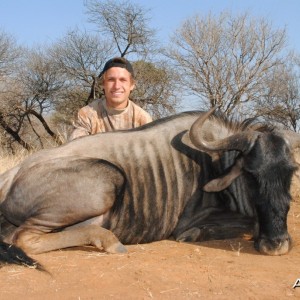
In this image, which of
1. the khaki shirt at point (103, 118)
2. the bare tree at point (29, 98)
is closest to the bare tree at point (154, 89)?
the bare tree at point (29, 98)

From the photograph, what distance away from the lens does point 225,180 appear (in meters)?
3.91

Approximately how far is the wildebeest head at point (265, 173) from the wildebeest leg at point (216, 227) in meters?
0.35

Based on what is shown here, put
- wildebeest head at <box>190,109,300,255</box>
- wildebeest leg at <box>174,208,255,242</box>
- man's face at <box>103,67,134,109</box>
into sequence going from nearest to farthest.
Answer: wildebeest head at <box>190,109,300,255</box>
wildebeest leg at <box>174,208,255,242</box>
man's face at <box>103,67,134,109</box>

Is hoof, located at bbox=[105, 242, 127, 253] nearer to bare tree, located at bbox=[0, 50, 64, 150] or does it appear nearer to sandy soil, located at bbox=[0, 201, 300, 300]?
sandy soil, located at bbox=[0, 201, 300, 300]

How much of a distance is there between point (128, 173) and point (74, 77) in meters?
18.5

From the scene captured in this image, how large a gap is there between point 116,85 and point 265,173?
248 centimetres

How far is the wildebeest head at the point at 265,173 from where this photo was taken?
3602 millimetres

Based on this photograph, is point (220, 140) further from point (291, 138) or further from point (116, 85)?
point (116, 85)

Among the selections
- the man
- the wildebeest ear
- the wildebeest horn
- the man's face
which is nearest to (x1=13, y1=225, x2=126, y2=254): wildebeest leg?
the wildebeest ear

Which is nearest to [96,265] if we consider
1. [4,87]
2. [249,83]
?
[4,87]

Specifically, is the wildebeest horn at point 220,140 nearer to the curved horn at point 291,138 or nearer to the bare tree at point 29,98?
the curved horn at point 291,138

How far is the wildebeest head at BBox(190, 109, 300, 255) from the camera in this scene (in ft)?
11.8

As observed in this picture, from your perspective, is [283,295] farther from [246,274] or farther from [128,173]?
[128,173]

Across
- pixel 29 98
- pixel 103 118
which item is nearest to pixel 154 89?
pixel 29 98
